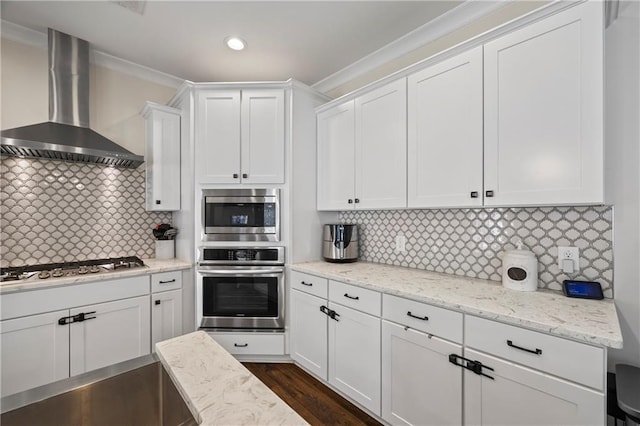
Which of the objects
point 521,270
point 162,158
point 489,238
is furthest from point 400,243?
point 162,158

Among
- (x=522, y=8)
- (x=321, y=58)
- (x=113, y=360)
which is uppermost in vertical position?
(x=321, y=58)

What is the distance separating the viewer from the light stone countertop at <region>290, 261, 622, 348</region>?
1.08m

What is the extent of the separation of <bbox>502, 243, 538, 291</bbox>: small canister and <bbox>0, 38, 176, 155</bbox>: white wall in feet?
11.2

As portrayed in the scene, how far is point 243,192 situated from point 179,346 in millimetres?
1829

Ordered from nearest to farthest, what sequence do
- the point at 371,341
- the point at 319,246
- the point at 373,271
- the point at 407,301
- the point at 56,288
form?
the point at 407,301 < the point at 371,341 < the point at 56,288 < the point at 373,271 < the point at 319,246

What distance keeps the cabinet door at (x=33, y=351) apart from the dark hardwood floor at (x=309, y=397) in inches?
54.2

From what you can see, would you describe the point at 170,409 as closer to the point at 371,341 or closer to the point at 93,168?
the point at 371,341

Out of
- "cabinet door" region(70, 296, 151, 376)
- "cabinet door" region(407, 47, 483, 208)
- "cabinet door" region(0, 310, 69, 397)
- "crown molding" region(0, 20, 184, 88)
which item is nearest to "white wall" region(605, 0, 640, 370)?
"cabinet door" region(407, 47, 483, 208)

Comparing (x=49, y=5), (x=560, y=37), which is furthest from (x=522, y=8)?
(x=49, y=5)

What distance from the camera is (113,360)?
2.20 metres

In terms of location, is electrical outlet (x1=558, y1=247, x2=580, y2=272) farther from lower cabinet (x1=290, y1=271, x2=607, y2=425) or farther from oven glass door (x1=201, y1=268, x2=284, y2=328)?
oven glass door (x1=201, y1=268, x2=284, y2=328)

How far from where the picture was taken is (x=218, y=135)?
261 cm

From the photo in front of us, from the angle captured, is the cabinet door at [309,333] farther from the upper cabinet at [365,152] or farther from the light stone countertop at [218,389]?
the light stone countertop at [218,389]

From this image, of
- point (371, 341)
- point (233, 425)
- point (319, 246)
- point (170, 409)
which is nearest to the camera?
point (233, 425)
